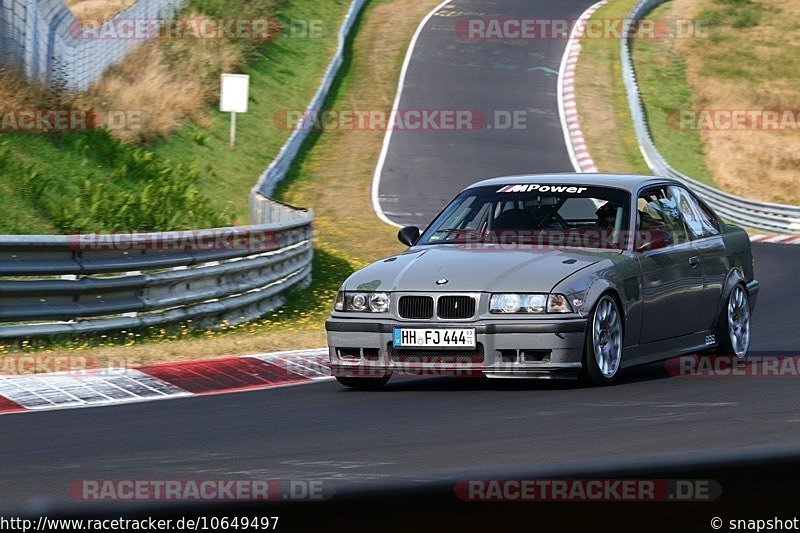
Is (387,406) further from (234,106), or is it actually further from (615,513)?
(234,106)

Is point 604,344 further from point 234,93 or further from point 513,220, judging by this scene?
point 234,93

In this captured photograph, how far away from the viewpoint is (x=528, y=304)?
887 centimetres

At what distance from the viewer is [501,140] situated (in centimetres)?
3466

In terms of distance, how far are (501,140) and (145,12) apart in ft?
30.2

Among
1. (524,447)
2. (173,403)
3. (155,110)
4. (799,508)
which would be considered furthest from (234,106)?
(799,508)

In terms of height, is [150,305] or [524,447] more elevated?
[524,447]

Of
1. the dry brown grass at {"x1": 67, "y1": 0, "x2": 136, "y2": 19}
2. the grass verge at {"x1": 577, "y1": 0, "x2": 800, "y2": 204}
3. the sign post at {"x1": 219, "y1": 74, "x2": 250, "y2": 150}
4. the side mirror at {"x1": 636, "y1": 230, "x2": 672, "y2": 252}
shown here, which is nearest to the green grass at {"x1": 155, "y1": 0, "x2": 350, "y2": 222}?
the sign post at {"x1": 219, "y1": 74, "x2": 250, "y2": 150}

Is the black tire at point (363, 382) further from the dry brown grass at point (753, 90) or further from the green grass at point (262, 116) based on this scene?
the dry brown grass at point (753, 90)

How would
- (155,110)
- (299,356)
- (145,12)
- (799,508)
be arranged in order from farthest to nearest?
(145,12)
(155,110)
(299,356)
(799,508)

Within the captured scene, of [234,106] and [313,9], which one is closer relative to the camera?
[234,106]

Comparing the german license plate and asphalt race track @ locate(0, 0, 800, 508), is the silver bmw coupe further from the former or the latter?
asphalt race track @ locate(0, 0, 800, 508)
